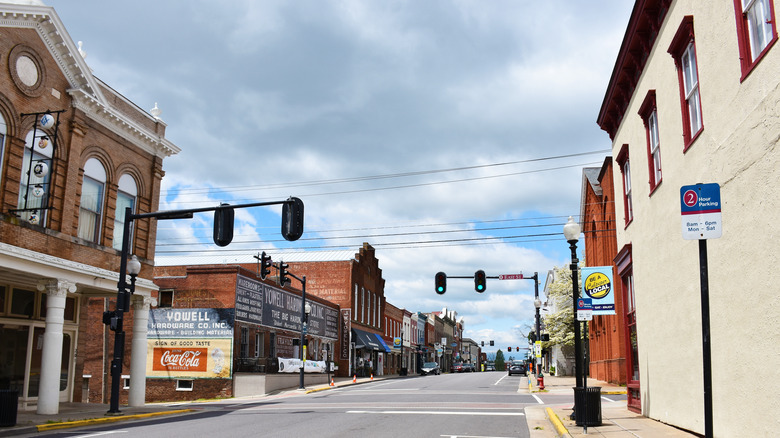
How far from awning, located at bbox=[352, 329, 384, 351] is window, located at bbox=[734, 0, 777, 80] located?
46.0m

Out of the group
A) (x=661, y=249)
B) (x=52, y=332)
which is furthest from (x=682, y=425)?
(x=52, y=332)

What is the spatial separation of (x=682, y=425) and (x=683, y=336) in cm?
169

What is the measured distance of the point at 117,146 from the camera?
71.1 ft

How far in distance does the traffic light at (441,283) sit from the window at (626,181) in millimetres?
14701

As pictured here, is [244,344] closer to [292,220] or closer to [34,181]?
[34,181]

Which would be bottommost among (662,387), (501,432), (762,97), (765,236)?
(501,432)

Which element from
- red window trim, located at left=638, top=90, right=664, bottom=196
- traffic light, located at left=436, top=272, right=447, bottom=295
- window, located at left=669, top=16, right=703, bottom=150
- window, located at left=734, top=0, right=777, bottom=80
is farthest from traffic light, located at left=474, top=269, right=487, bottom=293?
window, located at left=734, top=0, right=777, bottom=80

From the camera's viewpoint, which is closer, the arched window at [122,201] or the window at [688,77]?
the window at [688,77]

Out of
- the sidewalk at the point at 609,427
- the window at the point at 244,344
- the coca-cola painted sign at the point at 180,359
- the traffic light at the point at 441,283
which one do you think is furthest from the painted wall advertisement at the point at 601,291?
the coca-cola painted sign at the point at 180,359

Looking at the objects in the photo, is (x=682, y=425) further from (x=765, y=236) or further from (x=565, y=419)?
(x=765, y=236)

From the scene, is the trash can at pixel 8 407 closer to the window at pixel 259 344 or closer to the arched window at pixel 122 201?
the arched window at pixel 122 201

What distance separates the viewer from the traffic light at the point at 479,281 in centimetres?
3064

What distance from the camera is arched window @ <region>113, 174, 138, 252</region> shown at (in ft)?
71.3

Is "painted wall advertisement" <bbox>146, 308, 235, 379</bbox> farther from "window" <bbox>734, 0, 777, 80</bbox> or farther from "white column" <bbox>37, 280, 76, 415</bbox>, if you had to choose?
"window" <bbox>734, 0, 777, 80</bbox>
